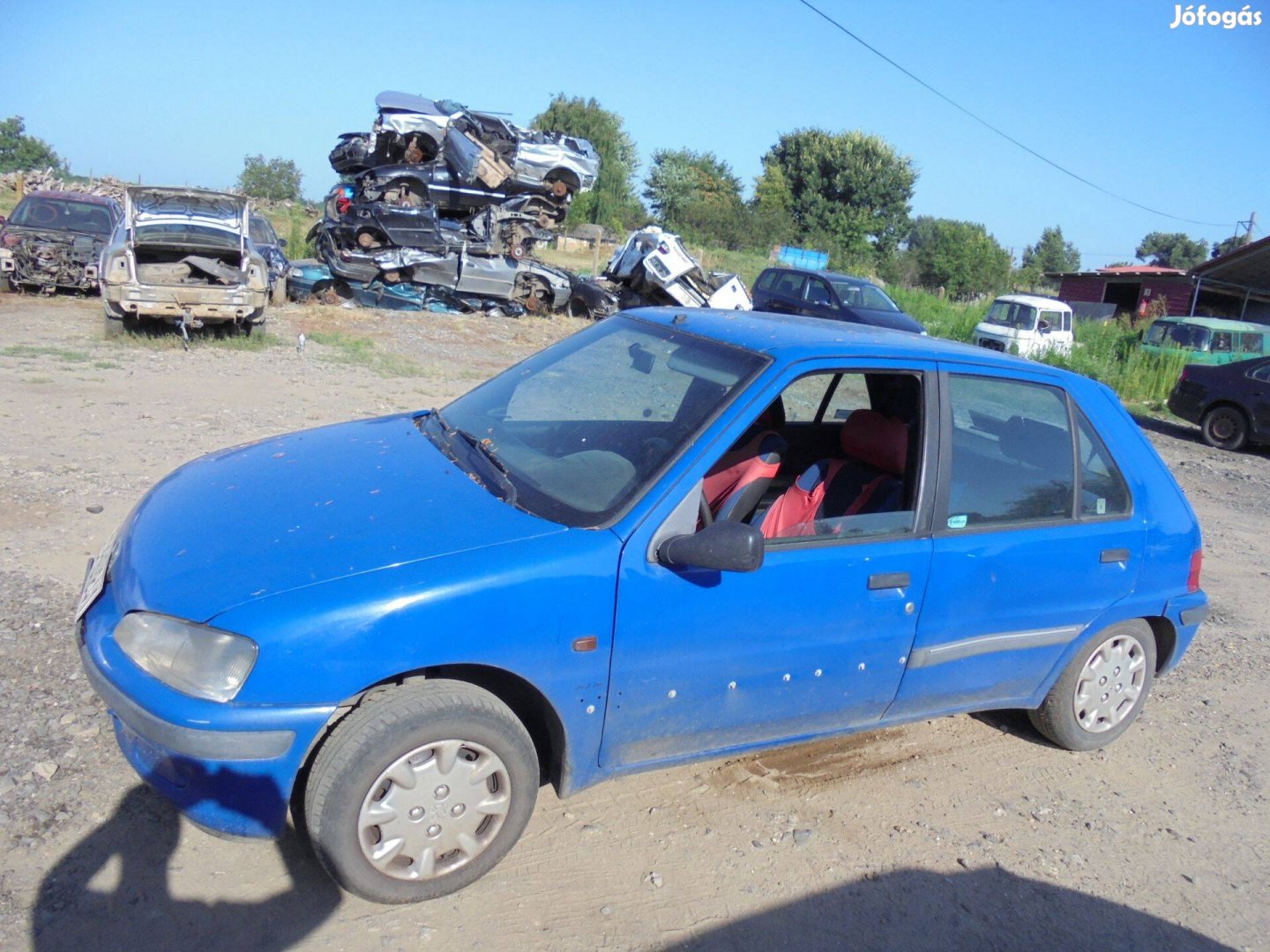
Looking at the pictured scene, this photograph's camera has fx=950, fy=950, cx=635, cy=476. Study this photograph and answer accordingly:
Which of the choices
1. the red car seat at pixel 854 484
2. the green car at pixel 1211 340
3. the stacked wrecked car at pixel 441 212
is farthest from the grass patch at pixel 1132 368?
the red car seat at pixel 854 484

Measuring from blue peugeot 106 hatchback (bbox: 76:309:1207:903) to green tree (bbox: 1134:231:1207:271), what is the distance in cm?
8409

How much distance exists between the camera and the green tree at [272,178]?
4834 cm

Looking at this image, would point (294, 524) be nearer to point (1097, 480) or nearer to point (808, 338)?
point (808, 338)

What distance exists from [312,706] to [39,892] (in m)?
0.98

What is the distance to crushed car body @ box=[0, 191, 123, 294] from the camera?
14.5 m

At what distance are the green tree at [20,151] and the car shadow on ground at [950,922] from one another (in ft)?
183

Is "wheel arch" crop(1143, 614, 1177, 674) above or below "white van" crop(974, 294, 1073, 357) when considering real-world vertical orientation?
below

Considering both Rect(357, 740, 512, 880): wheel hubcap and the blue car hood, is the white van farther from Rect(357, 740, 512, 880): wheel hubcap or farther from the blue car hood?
Rect(357, 740, 512, 880): wheel hubcap

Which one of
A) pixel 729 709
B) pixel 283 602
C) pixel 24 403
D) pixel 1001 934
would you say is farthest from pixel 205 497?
pixel 24 403

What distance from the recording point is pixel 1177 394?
46.4 feet

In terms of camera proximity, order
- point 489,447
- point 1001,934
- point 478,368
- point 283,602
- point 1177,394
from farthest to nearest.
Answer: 1. point 1177,394
2. point 478,368
3. point 489,447
4. point 1001,934
5. point 283,602

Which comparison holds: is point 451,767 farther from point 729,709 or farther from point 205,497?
point 205,497

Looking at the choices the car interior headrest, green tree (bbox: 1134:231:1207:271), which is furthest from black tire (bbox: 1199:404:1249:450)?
green tree (bbox: 1134:231:1207:271)

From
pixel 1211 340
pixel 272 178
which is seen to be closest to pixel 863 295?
pixel 1211 340
